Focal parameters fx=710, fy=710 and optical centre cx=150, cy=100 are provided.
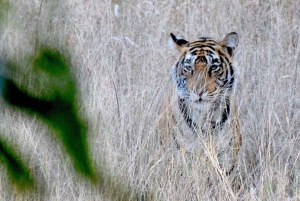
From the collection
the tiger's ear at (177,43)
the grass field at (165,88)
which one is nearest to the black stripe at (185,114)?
the grass field at (165,88)

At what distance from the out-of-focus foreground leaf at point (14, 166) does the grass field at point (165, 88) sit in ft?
3.19

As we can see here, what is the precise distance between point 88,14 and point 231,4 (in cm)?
116

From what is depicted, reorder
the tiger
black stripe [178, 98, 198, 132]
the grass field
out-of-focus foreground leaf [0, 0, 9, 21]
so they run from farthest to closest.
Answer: black stripe [178, 98, 198, 132] → the tiger → the grass field → out-of-focus foreground leaf [0, 0, 9, 21]

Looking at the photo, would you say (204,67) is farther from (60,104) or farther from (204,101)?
(60,104)

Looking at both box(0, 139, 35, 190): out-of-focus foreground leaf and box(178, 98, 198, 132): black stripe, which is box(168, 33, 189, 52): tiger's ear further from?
box(0, 139, 35, 190): out-of-focus foreground leaf

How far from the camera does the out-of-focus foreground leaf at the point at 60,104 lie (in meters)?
0.53

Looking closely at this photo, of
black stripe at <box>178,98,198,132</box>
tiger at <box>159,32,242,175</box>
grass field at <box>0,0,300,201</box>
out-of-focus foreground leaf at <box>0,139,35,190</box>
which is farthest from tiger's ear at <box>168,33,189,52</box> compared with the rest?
out-of-focus foreground leaf at <box>0,139,35,190</box>

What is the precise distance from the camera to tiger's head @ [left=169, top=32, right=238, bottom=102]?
12.5ft

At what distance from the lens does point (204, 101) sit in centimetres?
372

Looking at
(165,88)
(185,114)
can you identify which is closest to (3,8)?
(185,114)

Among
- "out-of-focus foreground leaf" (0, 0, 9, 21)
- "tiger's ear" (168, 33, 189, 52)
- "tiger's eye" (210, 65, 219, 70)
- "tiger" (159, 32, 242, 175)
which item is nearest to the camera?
"out-of-focus foreground leaf" (0, 0, 9, 21)

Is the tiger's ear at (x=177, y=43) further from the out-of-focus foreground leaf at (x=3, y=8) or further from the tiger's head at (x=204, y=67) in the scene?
the out-of-focus foreground leaf at (x=3, y=8)

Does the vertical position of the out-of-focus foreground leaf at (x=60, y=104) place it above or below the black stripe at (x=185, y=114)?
above

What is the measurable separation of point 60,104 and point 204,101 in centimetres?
320
